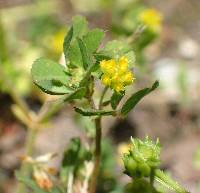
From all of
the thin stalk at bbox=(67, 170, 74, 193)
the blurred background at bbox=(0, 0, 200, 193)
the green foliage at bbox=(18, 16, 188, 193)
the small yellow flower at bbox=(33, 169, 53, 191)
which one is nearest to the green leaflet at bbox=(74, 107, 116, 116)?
the green foliage at bbox=(18, 16, 188, 193)

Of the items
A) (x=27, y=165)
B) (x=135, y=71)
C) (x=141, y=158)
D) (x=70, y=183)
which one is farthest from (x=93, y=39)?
(x=135, y=71)

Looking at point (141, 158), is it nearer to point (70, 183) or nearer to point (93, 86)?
point (93, 86)

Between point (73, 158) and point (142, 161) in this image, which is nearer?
point (142, 161)

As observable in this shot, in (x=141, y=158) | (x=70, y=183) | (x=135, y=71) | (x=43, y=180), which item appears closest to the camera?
(x=141, y=158)

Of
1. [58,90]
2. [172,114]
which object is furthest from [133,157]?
[172,114]

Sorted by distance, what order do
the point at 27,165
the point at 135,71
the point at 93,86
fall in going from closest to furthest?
the point at 93,86 < the point at 27,165 < the point at 135,71

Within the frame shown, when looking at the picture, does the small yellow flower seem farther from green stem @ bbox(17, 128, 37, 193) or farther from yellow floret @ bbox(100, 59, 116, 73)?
yellow floret @ bbox(100, 59, 116, 73)

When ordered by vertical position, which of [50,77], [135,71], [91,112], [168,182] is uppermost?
[135,71]

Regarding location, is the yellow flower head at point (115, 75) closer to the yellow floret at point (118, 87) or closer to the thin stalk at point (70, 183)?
the yellow floret at point (118, 87)
